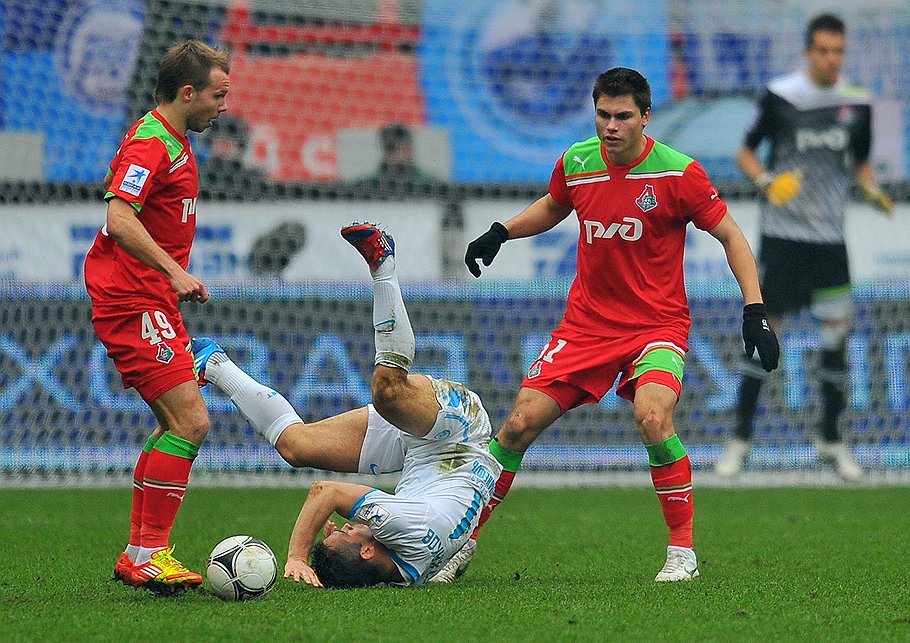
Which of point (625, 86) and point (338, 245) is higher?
point (625, 86)

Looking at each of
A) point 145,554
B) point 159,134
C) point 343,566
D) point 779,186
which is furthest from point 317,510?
point 779,186

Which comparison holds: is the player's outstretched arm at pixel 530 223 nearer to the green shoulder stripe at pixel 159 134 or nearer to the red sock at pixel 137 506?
the green shoulder stripe at pixel 159 134

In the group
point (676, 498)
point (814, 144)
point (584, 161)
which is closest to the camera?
point (676, 498)

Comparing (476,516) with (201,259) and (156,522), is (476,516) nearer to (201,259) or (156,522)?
(156,522)

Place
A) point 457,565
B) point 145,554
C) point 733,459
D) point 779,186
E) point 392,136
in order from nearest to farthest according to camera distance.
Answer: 1. point 145,554
2. point 457,565
3. point 779,186
4. point 733,459
5. point 392,136

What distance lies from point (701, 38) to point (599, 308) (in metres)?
10.1

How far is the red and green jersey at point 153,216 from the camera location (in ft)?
17.5

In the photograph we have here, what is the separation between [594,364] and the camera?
19.8ft

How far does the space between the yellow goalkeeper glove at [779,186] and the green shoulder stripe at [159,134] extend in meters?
4.62

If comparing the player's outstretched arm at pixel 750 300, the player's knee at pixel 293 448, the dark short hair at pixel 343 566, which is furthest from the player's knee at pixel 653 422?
the player's knee at pixel 293 448

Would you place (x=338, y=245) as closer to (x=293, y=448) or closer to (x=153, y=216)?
(x=293, y=448)

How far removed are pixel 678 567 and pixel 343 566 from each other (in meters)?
1.32

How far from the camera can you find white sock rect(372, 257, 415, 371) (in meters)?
5.50

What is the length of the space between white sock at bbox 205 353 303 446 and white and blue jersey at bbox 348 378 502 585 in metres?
0.38
